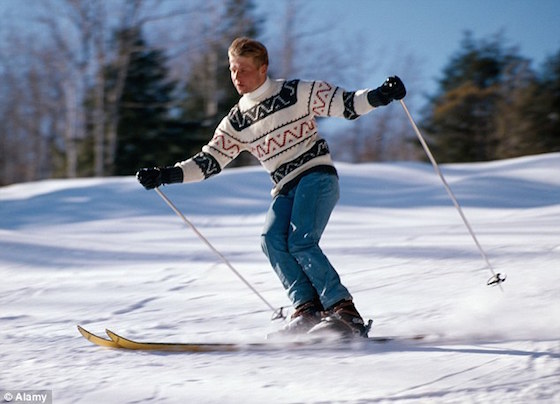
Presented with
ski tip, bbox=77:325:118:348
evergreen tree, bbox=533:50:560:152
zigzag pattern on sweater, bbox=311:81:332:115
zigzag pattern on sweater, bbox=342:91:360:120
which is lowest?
ski tip, bbox=77:325:118:348

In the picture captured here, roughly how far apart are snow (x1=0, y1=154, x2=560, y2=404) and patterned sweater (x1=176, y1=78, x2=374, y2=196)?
2.73ft

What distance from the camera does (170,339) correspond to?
10.6 feet

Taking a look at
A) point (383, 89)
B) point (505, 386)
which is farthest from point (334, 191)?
point (505, 386)

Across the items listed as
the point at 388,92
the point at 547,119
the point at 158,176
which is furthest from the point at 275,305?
the point at 547,119

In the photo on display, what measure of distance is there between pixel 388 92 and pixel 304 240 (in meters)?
0.73

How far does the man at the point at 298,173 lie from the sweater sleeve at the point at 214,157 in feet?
0.36

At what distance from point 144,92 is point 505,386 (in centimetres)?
2186

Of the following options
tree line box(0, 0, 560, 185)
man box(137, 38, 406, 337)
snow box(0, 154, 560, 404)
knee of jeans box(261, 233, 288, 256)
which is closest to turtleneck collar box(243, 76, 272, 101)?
man box(137, 38, 406, 337)

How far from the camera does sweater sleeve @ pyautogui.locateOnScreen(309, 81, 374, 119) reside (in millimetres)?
2934

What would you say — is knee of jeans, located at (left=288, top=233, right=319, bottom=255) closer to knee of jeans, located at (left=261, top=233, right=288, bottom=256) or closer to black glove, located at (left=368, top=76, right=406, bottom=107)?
knee of jeans, located at (left=261, top=233, right=288, bottom=256)

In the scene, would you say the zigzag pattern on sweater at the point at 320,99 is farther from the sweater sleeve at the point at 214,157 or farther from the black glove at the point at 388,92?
the sweater sleeve at the point at 214,157

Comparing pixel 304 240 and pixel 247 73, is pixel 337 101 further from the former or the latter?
pixel 304 240

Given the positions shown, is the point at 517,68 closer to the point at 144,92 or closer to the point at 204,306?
the point at 144,92

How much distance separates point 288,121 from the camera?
3082 mm
